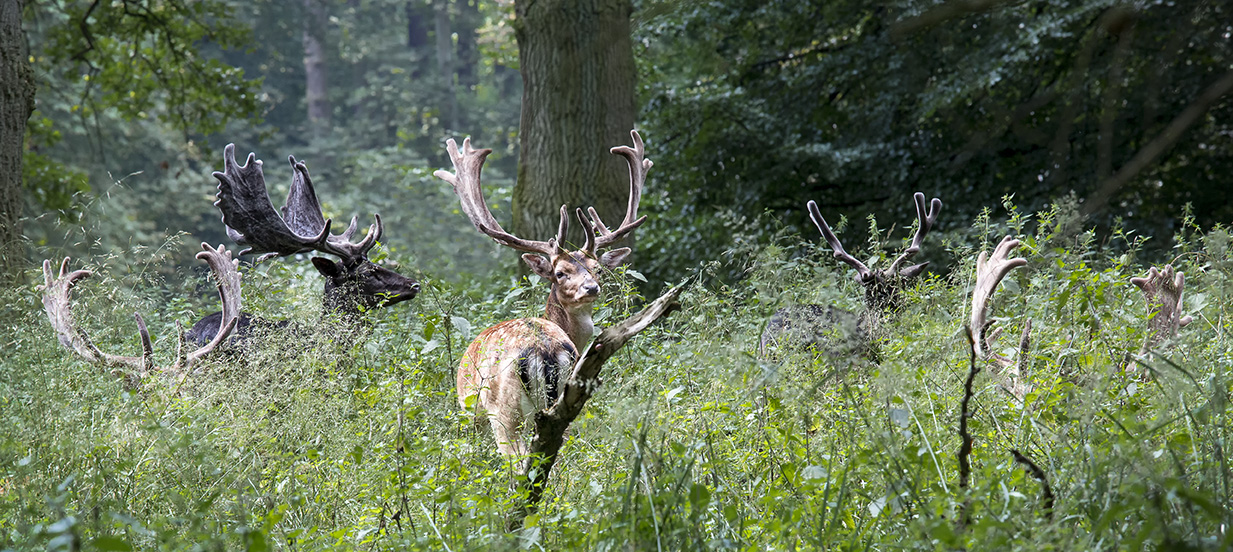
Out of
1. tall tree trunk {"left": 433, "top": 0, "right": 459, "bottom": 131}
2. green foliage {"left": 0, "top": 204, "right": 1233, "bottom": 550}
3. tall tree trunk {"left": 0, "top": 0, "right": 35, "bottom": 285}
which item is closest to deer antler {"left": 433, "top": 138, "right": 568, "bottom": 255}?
green foliage {"left": 0, "top": 204, "right": 1233, "bottom": 550}

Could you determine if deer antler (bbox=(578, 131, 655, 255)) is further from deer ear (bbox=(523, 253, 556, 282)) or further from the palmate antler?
deer ear (bbox=(523, 253, 556, 282))

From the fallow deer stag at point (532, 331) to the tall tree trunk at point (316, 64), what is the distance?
79.4ft

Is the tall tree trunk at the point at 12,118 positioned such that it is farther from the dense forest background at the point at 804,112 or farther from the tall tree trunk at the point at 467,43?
the tall tree trunk at the point at 467,43

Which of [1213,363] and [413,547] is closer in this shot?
[413,547]

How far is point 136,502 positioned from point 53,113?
58.1ft

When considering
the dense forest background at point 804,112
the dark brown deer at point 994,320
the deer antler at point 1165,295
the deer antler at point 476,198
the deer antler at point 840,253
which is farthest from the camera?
the dense forest background at point 804,112

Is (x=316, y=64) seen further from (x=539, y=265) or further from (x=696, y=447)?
(x=696, y=447)

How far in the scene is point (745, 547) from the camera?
2578 mm

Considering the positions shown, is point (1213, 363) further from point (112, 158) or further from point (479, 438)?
point (112, 158)

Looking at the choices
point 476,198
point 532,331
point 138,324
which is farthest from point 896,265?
point 138,324

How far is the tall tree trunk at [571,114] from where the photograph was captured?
830cm

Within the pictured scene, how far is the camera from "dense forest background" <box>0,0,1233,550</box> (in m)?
2.44

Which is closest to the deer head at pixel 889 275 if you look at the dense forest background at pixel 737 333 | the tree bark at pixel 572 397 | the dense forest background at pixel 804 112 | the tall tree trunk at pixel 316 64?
the dense forest background at pixel 737 333

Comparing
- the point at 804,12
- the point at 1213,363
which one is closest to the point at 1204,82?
the point at 804,12
